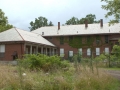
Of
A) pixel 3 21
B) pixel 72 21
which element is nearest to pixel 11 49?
pixel 3 21

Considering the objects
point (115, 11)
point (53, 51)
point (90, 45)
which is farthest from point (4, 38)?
point (115, 11)

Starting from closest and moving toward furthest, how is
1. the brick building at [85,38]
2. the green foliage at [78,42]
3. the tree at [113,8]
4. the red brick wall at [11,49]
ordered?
the tree at [113,8] → the red brick wall at [11,49] → the brick building at [85,38] → the green foliage at [78,42]

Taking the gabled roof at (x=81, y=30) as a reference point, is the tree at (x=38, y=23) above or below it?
above

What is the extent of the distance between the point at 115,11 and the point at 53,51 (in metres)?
35.2

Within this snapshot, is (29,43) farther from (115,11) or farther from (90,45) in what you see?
(115,11)

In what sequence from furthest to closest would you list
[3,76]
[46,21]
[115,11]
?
[46,21] < [115,11] < [3,76]

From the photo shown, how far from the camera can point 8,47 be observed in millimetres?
38250

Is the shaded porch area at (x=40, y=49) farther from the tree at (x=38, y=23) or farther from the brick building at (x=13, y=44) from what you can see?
the tree at (x=38, y=23)

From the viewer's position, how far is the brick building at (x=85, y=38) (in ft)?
158

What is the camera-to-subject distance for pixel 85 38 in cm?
4978

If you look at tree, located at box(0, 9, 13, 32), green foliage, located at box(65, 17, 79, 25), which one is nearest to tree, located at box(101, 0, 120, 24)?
tree, located at box(0, 9, 13, 32)

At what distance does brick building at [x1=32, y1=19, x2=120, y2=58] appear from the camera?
48.1 meters

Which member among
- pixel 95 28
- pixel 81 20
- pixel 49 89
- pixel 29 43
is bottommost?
pixel 49 89

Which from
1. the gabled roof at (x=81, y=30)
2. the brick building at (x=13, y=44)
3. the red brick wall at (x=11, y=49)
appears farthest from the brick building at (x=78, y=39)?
the red brick wall at (x=11, y=49)
